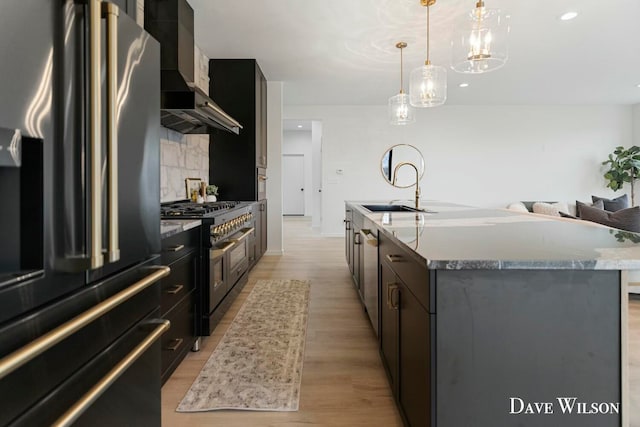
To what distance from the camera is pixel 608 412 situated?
0.94m

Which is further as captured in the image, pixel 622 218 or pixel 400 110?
pixel 400 110

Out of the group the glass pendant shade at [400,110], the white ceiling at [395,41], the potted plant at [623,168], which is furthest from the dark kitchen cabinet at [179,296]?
the potted plant at [623,168]

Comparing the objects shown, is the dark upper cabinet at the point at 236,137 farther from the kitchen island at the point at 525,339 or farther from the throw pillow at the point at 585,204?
the kitchen island at the point at 525,339

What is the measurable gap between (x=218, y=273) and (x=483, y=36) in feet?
7.57

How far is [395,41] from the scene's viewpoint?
402cm

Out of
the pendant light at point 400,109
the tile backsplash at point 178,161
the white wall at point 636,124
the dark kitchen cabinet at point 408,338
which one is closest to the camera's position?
the dark kitchen cabinet at point 408,338

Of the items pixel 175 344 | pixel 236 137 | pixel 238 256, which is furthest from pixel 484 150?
pixel 175 344

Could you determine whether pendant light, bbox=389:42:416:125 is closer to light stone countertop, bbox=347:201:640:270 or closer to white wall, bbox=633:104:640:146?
light stone countertop, bbox=347:201:640:270

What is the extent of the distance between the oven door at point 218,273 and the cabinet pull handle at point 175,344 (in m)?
0.31

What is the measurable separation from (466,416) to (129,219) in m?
1.02

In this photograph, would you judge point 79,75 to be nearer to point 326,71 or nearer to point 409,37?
point 409,37

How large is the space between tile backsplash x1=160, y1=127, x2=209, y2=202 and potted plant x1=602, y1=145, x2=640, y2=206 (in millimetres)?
7788

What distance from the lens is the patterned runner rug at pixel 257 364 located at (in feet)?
5.47
